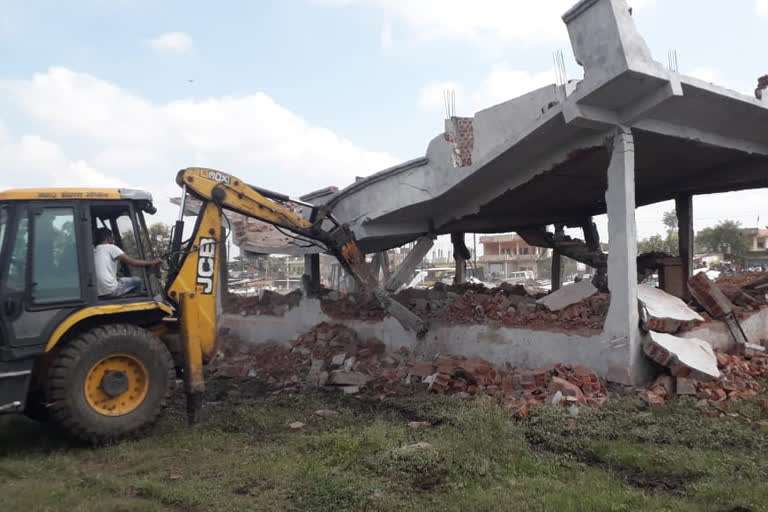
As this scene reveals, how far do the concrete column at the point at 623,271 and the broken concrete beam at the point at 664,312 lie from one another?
418mm

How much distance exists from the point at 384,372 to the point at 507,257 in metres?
47.8

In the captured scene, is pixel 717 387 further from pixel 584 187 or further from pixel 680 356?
pixel 584 187

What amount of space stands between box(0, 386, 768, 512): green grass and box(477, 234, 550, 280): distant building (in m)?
47.3

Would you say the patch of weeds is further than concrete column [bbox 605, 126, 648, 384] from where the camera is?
No

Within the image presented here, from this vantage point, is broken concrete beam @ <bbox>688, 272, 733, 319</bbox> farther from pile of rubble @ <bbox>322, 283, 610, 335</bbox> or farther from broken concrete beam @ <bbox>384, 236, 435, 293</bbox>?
broken concrete beam @ <bbox>384, 236, 435, 293</bbox>

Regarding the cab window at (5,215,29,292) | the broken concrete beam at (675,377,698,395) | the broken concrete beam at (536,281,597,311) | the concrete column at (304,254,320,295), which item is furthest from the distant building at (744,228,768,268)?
the cab window at (5,215,29,292)

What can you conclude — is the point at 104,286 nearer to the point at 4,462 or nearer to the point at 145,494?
the point at 4,462

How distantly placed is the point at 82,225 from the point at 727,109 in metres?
8.50

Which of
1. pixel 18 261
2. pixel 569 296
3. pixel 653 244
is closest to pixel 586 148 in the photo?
pixel 569 296

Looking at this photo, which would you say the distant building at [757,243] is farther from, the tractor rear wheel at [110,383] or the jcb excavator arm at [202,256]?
the tractor rear wheel at [110,383]

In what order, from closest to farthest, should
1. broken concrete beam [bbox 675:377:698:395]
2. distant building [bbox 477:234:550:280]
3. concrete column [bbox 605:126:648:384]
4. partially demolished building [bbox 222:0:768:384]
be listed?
broken concrete beam [bbox 675:377:698:395], partially demolished building [bbox 222:0:768:384], concrete column [bbox 605:126:648:384], distant building [bbox 477:234:550:280]

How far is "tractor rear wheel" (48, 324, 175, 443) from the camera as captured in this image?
18.3ft

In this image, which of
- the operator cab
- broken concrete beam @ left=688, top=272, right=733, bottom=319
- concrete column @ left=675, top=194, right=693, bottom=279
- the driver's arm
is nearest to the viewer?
the operator cab

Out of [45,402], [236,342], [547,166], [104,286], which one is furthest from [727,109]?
[236,342]
